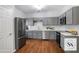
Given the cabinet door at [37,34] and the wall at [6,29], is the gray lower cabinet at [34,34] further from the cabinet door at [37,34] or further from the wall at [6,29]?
the wall at [6,29]

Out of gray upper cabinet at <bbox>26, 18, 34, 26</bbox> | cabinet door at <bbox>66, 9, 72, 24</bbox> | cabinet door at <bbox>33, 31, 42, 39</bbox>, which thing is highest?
cabinet door at <bbox>66, 9, 72, 24</bbox>

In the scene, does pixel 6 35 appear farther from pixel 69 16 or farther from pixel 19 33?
pixel 69 16

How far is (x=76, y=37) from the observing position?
360 centimetres

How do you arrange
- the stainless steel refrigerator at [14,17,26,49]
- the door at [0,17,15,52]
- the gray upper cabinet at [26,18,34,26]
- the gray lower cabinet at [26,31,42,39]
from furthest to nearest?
the stainless steel refrigerator at [14,17,26,49] < the gray lower cabinet at [26,31,42,39] < the gray upper cabinet at [26,18,34,26] < the door at [0,17,15,52]

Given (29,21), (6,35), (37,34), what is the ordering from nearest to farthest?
(6,35)
(29,21)
(37,34)

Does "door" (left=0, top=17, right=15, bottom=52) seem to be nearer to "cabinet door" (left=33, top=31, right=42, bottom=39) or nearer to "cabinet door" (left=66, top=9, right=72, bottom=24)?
"cabinet door" (left=33, top=31, right=42, bottom=39)

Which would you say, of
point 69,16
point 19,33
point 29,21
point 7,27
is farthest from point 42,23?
point 7,27

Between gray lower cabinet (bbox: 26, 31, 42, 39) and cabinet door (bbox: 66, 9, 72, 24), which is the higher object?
cabinet door (bbox: 66, 9, 72, 24)

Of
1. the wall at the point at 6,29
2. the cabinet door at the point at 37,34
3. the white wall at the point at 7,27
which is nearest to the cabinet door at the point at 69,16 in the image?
the cabinet door at the point at 37,34

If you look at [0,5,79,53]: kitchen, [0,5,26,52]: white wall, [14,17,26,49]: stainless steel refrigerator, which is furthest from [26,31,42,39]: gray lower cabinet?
[0,5,26,52]: white wall

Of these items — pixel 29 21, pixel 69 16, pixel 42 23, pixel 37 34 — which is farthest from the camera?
pixel 69 16

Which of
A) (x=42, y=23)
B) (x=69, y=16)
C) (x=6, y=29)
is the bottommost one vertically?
(x=6, y=29)

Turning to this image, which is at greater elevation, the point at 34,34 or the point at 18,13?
the point at 18,13
